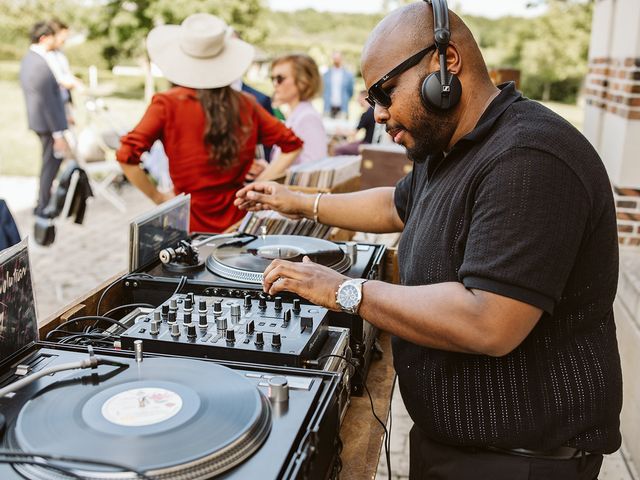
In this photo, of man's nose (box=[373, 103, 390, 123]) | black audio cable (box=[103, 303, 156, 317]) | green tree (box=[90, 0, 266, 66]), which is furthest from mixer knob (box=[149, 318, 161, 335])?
green tree (box=[90, 0, 266, 66])

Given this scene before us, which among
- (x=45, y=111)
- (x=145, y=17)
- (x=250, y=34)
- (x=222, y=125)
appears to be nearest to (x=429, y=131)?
(x=222, y=125)

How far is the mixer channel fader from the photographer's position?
Answer: 1.41 meters

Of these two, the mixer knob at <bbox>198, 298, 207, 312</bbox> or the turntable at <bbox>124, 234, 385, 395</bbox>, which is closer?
the mixer knob at <bbox>198, 298, 207, 312</bbox>

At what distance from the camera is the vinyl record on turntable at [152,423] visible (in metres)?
0.99

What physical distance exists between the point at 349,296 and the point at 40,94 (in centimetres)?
714

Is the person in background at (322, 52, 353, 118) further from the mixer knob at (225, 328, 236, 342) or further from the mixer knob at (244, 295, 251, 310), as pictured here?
the mixer knob at (225, 328, 236, 342)

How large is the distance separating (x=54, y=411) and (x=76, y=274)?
5.38m

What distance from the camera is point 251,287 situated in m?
1.82

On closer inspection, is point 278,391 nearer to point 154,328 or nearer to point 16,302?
point 154,328

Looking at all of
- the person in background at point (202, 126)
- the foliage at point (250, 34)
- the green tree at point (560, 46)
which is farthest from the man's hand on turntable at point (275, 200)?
the green tree at point (560, 46)

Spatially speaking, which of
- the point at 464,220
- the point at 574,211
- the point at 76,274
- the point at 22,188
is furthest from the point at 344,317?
the point at 22,188

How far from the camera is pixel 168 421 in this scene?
3.57ft

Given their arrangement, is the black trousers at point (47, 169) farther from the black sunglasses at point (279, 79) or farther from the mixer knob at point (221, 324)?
the mixer knob at point (221, 324)

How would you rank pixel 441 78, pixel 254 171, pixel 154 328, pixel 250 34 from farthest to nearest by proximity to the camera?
1. pixel 250 34
2. pixel 254 171
3. pixel 154 328
4. pixel 441 78
